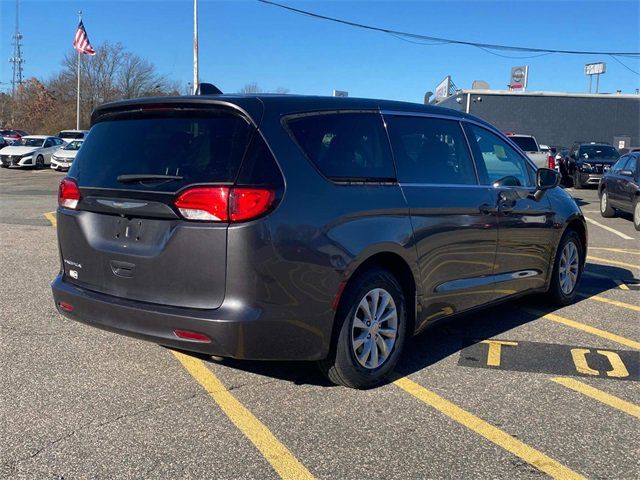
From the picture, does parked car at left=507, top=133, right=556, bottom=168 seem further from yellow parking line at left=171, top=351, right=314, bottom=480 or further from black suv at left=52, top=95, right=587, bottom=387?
yellow parking line at left=171, top=351, right=314, bottom=480

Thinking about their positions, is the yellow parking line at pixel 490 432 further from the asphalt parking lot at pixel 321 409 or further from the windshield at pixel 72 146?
the windshield at pixel 72 146

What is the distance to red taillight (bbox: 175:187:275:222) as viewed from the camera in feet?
10.7

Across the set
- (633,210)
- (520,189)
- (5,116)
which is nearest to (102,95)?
(5,116)

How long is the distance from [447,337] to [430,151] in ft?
5.14

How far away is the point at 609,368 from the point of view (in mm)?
4496

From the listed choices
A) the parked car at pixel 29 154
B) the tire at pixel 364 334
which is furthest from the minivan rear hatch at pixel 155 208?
the parked car at pixel 29 154

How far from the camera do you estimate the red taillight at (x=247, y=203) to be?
3.26m

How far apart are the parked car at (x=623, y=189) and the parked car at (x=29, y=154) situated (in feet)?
78.9

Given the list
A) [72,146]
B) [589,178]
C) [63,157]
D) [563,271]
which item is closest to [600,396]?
[563,271]

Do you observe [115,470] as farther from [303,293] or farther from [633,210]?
[633,210]

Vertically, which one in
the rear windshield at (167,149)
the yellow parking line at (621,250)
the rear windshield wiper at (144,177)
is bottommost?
the yellow parking line at (621,250)

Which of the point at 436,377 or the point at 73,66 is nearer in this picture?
the point at 436,377

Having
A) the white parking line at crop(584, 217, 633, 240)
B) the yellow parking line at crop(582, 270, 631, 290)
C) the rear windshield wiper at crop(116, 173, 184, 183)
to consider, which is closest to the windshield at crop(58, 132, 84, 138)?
the white parking line at crop(584, 217, 633, 240)

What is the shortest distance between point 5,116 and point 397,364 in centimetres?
7816
